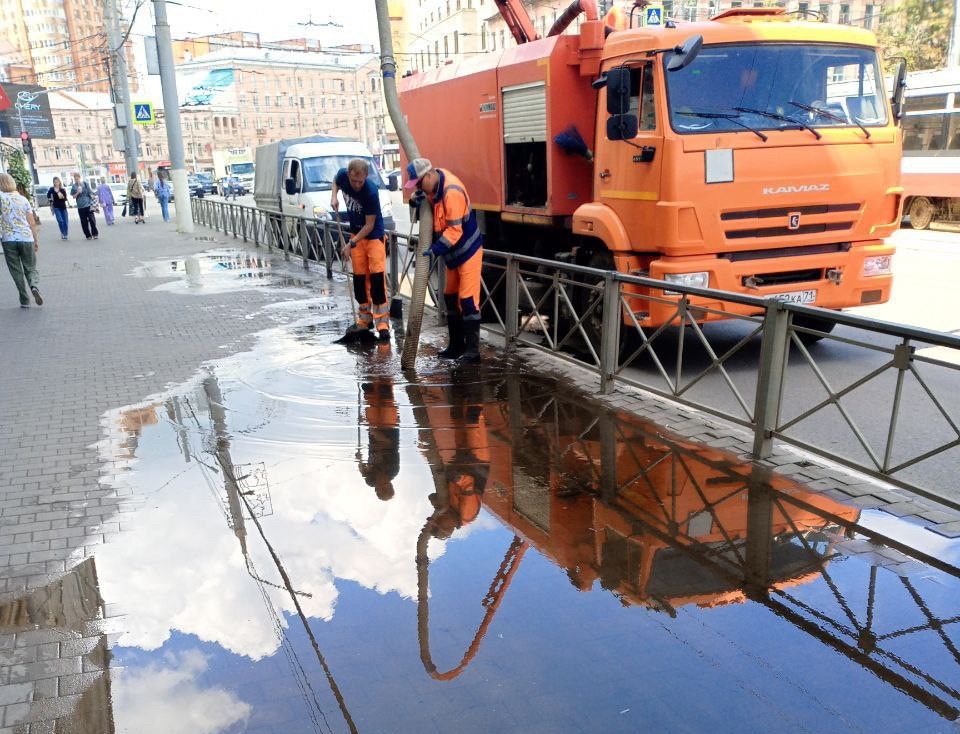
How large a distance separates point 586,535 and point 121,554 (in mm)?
2424

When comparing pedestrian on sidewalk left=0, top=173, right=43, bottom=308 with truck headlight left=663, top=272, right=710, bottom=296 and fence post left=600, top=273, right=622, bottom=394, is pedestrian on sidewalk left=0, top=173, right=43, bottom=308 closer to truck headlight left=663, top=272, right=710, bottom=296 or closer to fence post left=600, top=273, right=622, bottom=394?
fence post left=600, top=273, right=622, bottom=394

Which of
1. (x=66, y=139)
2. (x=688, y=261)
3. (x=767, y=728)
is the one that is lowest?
(x=767, y=728)

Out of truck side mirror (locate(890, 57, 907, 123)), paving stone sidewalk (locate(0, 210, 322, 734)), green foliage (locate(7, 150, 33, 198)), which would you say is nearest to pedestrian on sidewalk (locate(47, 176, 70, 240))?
green foliage (locate(7, 150, 33, 198))

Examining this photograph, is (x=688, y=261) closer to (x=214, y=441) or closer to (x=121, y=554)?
(x=214, y=441)

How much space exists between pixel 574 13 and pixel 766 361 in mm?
5639

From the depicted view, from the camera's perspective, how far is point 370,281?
8609 millimetres

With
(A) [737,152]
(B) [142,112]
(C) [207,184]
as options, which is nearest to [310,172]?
(A) [737,152]

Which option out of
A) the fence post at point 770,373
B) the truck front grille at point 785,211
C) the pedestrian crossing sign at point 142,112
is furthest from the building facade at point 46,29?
the fence post at point 770,373

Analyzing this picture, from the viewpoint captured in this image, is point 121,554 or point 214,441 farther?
point 214,441

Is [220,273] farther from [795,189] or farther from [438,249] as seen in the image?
[795,189]

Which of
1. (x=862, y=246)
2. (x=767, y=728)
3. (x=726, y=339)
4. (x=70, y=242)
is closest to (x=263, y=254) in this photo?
(x=70, y=242)

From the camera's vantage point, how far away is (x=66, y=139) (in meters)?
90.3

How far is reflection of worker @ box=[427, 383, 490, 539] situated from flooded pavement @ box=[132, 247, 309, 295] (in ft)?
21.6

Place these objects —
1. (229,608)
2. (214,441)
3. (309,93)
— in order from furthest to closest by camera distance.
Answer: (309,93) → (214,441) → (229,608)
